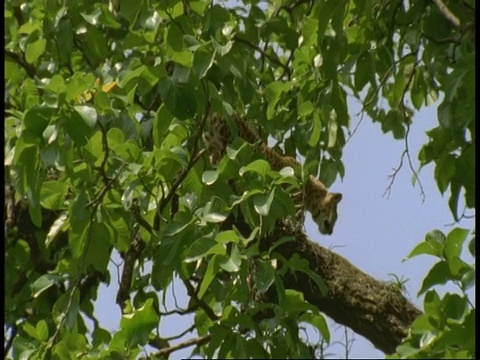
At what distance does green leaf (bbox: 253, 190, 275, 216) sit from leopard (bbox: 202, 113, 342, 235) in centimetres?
18

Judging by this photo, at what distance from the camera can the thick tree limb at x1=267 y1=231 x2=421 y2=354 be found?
8.09 ft

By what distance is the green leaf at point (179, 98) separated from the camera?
198 centimetres

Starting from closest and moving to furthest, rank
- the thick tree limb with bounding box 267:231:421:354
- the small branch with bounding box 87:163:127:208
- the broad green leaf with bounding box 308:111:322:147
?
the small branch with bounding box 87:163:127:208, the broad green leaf with bounding box 308:111:322:147, the thick tree limb with bounding box 267:231:421:354

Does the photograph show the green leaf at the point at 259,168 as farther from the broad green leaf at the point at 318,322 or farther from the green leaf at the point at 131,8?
the green leaf at the point at 131,8

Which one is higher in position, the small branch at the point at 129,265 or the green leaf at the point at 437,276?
the small branch at the point at 129,265

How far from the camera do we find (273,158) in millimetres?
2924

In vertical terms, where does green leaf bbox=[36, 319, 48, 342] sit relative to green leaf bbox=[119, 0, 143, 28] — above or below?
below

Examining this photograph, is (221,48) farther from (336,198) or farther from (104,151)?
(336,198)

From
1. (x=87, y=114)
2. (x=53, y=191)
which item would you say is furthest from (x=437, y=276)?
(x=53, y=191)

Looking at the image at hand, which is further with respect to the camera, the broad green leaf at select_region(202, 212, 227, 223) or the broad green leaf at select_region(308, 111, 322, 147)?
the broad green leaf at select_region(308, 111, 322, 147)

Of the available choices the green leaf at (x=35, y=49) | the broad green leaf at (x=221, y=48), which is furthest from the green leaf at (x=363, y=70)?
the green leaf at (x=35, y=49)

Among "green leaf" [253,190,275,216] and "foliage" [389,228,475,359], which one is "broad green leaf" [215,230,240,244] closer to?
"green leaf" [253,190,275,216]

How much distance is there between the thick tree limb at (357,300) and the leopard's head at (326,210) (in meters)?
1.26

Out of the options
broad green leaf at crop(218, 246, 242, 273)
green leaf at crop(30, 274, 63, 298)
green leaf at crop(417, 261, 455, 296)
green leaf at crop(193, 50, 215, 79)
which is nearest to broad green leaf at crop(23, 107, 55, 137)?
green leaf at crop(193, 50, 215, 79)
